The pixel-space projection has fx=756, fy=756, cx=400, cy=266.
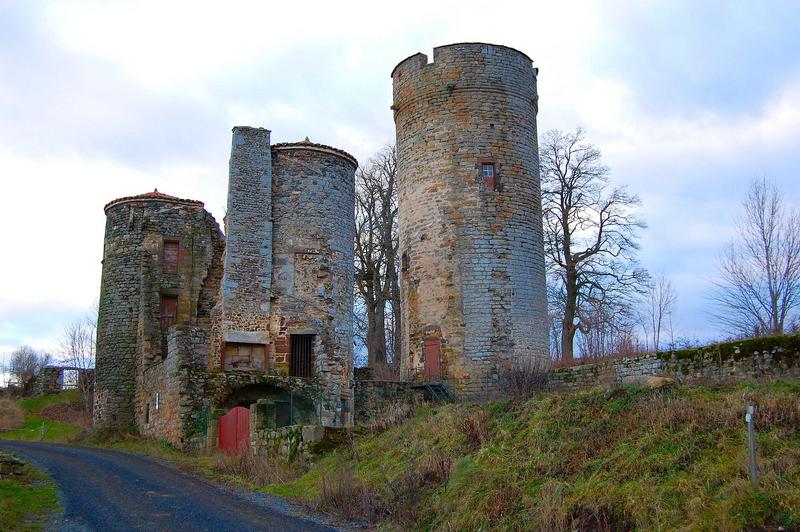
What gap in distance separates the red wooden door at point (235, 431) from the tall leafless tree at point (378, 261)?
13.6 meters

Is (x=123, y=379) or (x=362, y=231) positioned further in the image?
(x=362, y=231)

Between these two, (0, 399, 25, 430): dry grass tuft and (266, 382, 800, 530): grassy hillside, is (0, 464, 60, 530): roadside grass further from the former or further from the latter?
(0, 399, 25, 430): dry grass tuft

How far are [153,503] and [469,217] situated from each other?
13144 millimetres

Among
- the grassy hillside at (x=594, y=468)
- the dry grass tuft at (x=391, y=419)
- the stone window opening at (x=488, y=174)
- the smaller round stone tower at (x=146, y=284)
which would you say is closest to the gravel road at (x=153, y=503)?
the grassy hillside at (x=594, y=468)

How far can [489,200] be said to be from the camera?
22.4 m

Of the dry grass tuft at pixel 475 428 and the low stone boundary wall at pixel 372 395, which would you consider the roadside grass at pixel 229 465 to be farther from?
the low stone boundary wall at pixel 372 395

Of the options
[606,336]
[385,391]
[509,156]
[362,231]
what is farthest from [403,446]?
[362,231]

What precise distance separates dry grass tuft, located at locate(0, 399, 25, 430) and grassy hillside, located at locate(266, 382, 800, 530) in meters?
25.8

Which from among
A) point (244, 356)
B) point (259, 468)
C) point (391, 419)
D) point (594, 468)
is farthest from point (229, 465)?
point (594, 468)

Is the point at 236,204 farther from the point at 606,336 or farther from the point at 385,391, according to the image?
the point at 606,336

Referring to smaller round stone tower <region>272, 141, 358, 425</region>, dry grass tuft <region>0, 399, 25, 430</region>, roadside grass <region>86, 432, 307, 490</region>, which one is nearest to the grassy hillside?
roadside grass <region>86, 432, 307, 490</region>

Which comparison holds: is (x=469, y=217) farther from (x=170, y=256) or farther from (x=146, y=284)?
(x=146, y=284)

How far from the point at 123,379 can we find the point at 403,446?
18.4 m

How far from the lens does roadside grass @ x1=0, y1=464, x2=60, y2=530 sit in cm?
997
